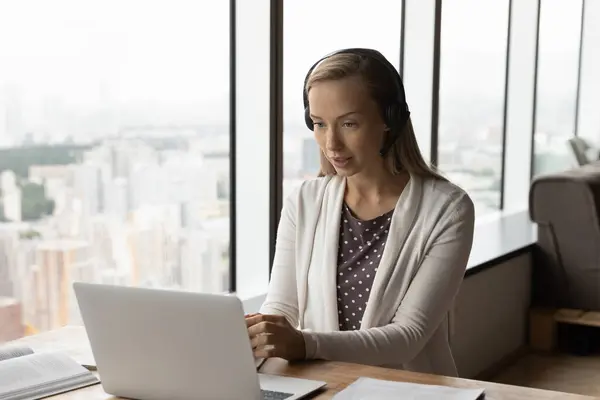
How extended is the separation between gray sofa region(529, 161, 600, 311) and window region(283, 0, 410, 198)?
1289 millimetres

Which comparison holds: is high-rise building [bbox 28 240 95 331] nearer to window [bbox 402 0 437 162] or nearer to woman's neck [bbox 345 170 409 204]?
woman's neck [bbox 345 170 409 204]

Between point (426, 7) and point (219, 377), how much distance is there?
3.20 m

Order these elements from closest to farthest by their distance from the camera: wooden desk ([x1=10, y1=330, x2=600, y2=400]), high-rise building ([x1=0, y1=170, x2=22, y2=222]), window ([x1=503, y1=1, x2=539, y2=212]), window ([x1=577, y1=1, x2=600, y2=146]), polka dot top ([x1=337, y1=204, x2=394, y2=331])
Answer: wooden desk ([x1=10, y1=330, x2=600, y2=400])
polka dot top ([x1=337, y1=204, x2=394, y2=331])
high-rise building ([x1=0, y1=170, x2=22, y2=222])
window ([x1=503, y1=1, x2=539, y2=212])
window ([x1=577, y1=1, x2=600, y2=146])

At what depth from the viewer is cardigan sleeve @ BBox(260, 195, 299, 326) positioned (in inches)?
85.3

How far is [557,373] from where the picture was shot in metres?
4.06

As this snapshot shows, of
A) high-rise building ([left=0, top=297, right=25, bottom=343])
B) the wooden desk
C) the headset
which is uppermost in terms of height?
the headset

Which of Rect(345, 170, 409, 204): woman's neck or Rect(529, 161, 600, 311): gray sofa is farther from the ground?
Rect(345, 170, 409, 204): woman's neck

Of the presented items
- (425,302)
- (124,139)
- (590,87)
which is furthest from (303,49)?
(590,87)

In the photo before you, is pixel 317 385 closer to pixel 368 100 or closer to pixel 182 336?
pixel 182 336

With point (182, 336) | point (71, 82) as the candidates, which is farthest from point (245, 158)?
point (182, 336)

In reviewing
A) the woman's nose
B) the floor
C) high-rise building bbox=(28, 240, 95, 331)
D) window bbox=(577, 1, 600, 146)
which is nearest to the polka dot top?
the woman's nose

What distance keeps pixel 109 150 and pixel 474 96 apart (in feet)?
9.45

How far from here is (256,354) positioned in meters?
1.74

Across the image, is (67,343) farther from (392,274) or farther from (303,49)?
(303,49)
